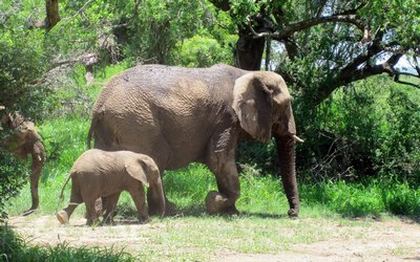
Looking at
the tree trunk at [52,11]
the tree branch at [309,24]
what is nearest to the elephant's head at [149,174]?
the tree trunk at [52,11]

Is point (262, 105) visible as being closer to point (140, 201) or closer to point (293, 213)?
point (293, 213)

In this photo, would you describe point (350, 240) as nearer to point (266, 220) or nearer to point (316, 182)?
point (266, 220)

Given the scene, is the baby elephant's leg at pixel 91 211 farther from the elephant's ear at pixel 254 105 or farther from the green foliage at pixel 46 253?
the elephant's ear at pixel 254 105

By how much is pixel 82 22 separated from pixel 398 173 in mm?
6496

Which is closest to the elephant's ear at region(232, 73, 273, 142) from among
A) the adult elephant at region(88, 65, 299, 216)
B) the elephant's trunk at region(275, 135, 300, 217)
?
the adult elephant at region(88, 65, 299, 216)

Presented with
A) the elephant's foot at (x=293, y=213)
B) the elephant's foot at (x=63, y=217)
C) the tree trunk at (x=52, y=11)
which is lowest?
the elephant's foot at (x=293, y=213)

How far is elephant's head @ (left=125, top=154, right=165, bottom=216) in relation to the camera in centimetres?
1027

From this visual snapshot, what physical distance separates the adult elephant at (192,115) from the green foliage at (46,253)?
3453mm

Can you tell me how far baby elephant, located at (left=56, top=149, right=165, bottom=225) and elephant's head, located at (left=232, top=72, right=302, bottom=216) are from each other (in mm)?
1766

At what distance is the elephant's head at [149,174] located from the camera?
10.3 meters

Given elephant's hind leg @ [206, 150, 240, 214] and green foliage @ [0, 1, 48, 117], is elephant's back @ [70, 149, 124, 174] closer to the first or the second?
elephant's hind leg @ [206, 150, 240, 214]

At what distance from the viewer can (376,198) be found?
45.8 feet

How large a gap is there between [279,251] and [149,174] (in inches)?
92.2

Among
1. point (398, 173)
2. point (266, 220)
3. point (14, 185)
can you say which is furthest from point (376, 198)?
point (14, 185)
